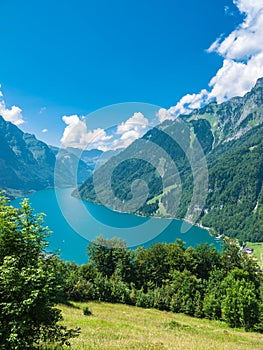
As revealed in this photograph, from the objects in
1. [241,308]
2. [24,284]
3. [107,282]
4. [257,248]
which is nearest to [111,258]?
[107,282]

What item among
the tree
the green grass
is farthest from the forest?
the green grass

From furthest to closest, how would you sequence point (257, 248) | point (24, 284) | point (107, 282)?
point (257, 248), point (107, 282), point (24, 284)

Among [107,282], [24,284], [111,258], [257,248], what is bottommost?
[24,284]

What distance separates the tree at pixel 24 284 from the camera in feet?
20.2

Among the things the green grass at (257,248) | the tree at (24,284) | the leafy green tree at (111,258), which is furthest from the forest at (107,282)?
the green grass at (257,248)

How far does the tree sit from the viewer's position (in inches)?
243

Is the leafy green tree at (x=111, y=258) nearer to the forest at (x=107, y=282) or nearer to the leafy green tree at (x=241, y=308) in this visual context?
the forest at (x=107, y=282)

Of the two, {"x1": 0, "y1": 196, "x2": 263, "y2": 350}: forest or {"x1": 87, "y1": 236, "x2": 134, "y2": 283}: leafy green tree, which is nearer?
{"x1": 0, "y1": 196, "x2": 263, "y2": 350}: forest

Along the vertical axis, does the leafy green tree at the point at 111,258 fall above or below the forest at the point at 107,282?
above

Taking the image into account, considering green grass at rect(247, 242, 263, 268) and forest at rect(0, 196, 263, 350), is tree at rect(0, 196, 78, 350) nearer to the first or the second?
forest at rect(0, 196, 263, 350)

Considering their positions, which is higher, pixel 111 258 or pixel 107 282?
pixel 111 258

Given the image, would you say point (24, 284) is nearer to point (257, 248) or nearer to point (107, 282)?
point (107, 282)

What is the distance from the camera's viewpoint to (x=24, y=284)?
6426 mm

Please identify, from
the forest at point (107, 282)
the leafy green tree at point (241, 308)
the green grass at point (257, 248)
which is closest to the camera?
the forest at point (107, 282)
